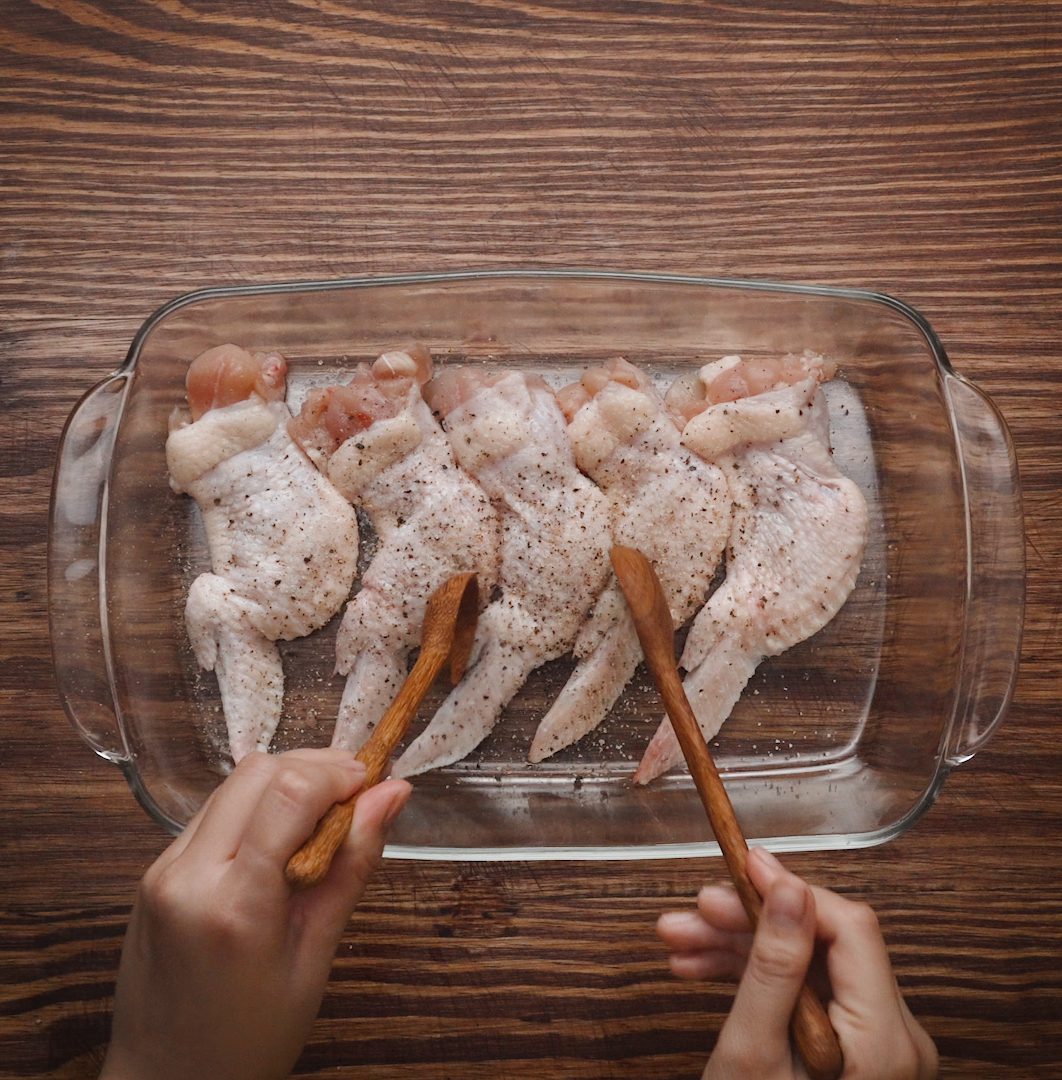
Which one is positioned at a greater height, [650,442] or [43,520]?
[650,442]

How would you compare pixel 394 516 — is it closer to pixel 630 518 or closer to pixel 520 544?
pixel 520 544

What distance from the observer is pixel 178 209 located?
1.56 meters

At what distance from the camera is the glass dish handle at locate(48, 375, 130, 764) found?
54.5 inches

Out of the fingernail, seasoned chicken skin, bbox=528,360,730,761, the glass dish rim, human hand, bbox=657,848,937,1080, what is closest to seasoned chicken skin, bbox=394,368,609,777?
seasoned chicken skin, bbox=528,360,730,761

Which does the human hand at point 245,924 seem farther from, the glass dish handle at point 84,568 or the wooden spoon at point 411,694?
the glass dish handle at point 84,568

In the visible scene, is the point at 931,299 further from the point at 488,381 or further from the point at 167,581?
the point at 167,581

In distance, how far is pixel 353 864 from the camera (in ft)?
3.66

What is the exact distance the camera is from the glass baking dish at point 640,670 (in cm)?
142

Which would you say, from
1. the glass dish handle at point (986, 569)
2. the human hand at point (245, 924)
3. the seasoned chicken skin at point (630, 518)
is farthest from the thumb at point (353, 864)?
the glass dish handle at point (986, 569)

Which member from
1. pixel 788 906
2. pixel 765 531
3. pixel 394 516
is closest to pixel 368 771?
pixel 394 516

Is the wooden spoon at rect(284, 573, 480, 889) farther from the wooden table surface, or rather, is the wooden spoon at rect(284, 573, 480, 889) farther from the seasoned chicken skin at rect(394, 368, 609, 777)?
the wooden table surface

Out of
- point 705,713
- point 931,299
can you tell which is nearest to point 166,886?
point 705,713

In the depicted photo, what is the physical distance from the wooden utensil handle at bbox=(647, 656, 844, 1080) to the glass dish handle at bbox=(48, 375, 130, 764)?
82 centimetres

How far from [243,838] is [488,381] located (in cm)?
75
